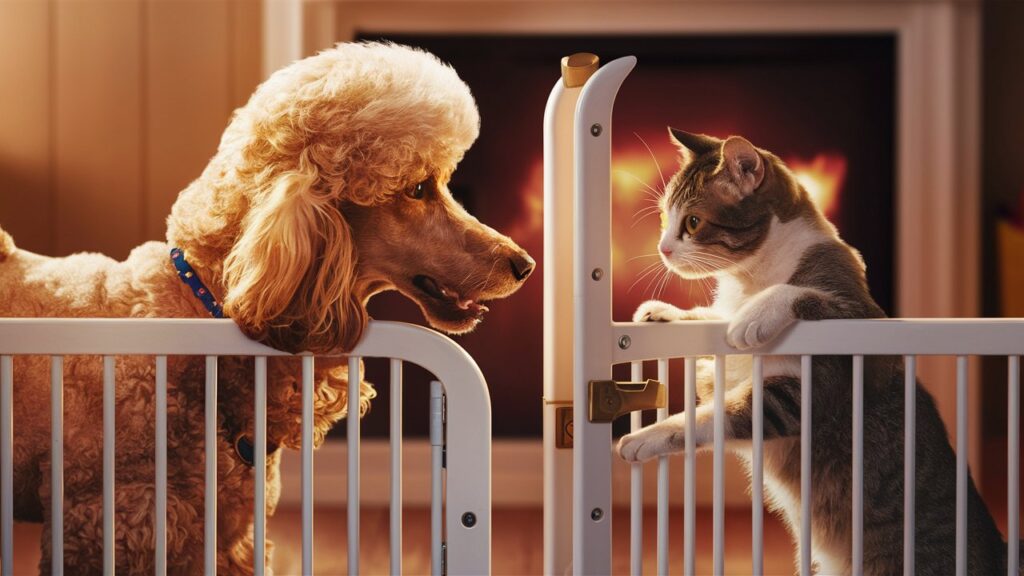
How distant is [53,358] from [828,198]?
1736mm

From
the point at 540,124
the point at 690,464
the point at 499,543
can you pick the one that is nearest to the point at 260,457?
the point at 690,464

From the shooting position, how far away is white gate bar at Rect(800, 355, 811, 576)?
76 cm

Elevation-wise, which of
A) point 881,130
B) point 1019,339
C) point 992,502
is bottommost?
point 992,502

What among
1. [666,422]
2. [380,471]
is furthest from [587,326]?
[380,471]

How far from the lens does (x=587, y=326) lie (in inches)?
29.9

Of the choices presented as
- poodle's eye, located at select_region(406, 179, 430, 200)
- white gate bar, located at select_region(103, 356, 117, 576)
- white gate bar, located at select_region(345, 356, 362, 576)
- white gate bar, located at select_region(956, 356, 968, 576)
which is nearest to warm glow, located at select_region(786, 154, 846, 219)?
white gate bar, located at select_region(956, 356, 968, 576)

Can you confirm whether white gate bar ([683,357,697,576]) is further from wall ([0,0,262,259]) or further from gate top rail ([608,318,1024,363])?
wall ([0,0,262,259])

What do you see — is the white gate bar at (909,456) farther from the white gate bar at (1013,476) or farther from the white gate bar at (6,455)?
the white gate bar at (6,455)

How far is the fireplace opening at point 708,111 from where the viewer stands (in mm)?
2029

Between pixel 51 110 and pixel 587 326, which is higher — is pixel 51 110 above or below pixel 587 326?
above

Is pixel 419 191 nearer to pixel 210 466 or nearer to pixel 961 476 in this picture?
pixel 210 466

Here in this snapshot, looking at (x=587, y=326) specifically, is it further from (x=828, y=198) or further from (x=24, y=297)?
(x=828, y=198)

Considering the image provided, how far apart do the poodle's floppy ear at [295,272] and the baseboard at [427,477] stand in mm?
1254

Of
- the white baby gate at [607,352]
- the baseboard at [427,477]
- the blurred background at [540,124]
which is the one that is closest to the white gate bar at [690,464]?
the white baby gate at [607,352]
